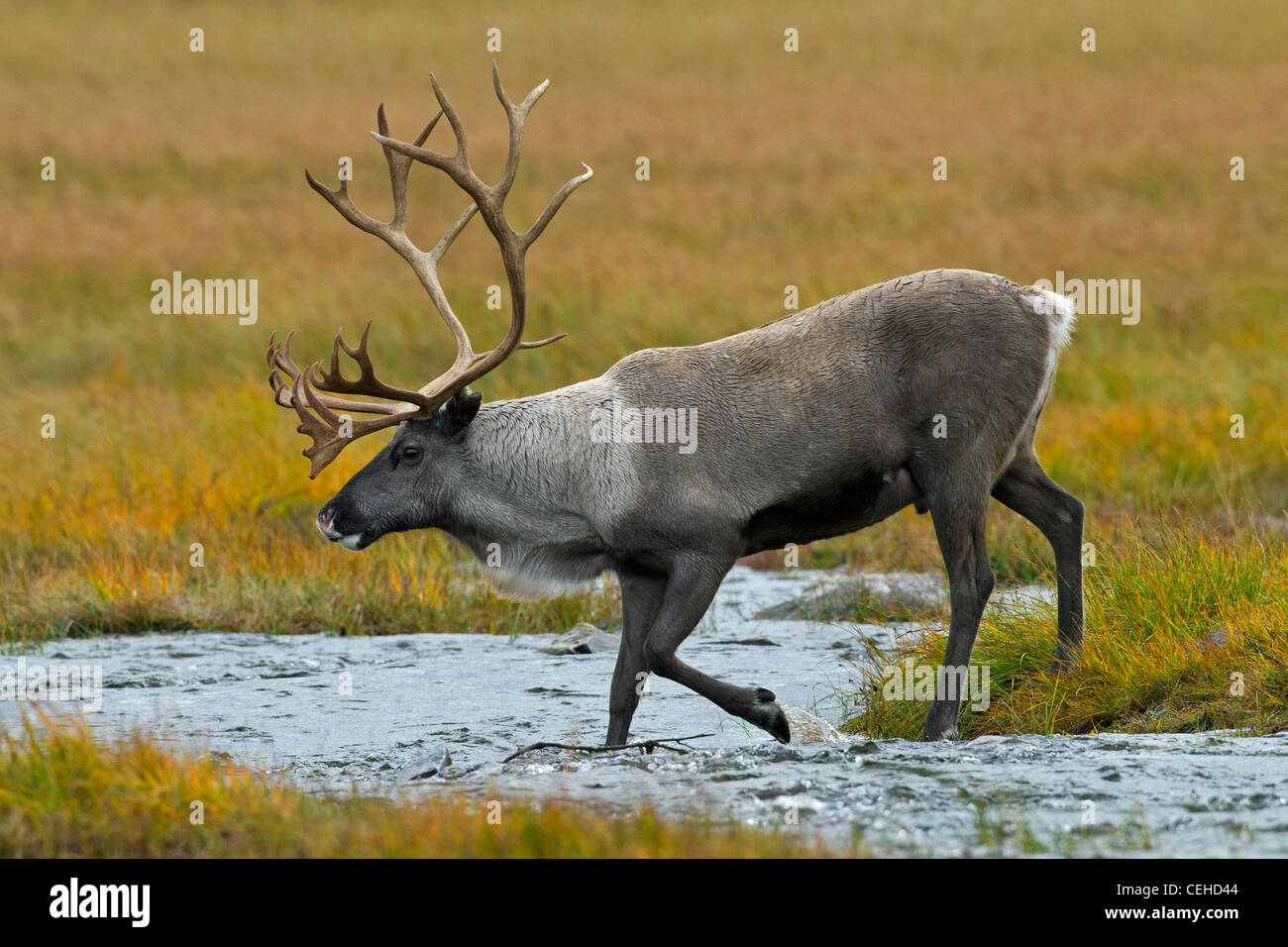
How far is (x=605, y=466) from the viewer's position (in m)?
7.93

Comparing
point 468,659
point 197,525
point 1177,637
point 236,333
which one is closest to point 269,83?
point 236,333

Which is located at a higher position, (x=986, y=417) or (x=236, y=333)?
(x=236, y=333)

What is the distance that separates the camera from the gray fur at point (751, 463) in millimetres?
7801

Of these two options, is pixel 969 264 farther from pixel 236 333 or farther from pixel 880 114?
pixel 880 114

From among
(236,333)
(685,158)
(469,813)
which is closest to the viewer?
(469,813)

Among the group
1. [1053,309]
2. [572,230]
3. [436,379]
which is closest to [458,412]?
[436,379]

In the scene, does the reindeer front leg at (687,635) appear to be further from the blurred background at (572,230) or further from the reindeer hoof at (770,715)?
the blurred background at (572,230)

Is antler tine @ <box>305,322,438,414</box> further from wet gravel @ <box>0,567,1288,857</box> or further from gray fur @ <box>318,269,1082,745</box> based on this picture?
wet gravel @ <box>0,567,1288,857</box>

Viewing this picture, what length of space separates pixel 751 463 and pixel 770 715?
1117 mm

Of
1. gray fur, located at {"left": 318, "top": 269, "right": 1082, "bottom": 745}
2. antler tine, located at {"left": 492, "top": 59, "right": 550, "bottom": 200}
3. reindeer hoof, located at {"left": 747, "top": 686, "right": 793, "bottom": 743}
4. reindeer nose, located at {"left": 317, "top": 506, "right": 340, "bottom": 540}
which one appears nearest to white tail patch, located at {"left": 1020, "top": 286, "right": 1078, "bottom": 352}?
gray fur, located at {"left": 318, "top": 269, "right": 1082, "bottom": 745}

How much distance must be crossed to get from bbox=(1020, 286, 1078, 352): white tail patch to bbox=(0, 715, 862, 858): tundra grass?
3.26 m

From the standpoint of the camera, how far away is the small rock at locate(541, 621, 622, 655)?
10297 millimetres

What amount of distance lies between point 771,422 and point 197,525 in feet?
20.6
